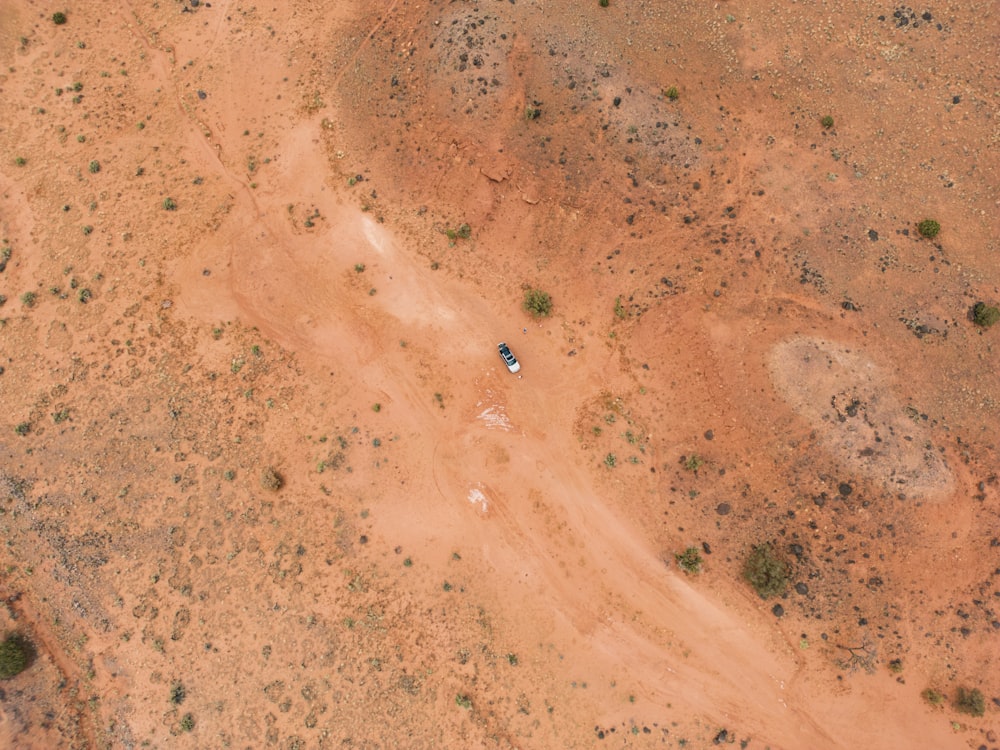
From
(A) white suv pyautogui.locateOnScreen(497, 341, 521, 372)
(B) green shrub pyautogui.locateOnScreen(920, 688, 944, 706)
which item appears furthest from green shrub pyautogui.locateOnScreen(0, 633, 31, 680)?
(B) green shrub pyautogui.locateOnScreen(920, 688, 944, 706)

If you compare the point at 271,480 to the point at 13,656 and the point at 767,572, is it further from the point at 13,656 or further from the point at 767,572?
the point at 767,572

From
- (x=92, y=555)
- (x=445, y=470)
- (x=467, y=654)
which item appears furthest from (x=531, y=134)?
(x=92, y=555)

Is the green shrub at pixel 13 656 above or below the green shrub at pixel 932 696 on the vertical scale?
above

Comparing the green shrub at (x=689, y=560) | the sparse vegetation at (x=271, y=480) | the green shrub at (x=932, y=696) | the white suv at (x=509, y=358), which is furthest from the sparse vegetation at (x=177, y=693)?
the green shrub at (x=932, y=696)

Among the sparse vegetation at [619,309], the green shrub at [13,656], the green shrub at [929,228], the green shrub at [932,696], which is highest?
the green shrub at [929,228]

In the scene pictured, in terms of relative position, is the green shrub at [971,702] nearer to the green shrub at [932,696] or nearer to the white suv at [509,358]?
the green shrub at [932,696]

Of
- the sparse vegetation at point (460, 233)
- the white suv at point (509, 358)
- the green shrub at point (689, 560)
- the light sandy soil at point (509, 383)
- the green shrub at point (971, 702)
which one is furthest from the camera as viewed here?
the sparse vegetation at point (460, 233)

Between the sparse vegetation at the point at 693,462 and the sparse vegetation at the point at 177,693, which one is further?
the sparse vegetation at the point at 693,462

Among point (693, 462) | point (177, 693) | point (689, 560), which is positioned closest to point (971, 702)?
point (689, 560)
